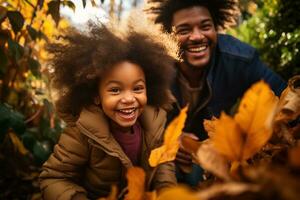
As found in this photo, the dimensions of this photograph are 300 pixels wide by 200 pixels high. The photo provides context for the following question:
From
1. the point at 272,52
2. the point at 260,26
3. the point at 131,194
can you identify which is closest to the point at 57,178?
the point at 131,194

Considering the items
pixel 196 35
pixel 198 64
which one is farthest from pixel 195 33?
pixel 198 64

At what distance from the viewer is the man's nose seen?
8.36 feet

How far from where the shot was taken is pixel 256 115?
0.74m

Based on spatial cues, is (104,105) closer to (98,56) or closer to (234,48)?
(98,56)

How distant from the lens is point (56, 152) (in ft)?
5.76

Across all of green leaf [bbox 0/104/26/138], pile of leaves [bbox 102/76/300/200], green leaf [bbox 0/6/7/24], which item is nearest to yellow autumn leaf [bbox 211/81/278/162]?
pile of leaves [bbox 102/76/300/200]

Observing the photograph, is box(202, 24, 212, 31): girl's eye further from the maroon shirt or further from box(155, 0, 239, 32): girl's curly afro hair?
the maroon shirt

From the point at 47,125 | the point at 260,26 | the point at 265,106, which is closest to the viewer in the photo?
the point at 265,106

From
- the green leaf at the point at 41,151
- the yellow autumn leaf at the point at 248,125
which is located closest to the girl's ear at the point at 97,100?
the green leaf at the point at 41,151

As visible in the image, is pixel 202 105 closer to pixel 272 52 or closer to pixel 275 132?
pixel 272 52

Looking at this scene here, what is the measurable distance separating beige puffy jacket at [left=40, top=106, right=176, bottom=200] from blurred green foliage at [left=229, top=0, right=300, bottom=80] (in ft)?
3.48

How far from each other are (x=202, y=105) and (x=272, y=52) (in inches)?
26.2

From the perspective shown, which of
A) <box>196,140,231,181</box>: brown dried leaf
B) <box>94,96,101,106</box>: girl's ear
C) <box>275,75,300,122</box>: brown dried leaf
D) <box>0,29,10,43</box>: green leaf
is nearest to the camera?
<box>196,140,231,181</box>: brown dried leaf

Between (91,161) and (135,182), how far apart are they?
95 centimetres
